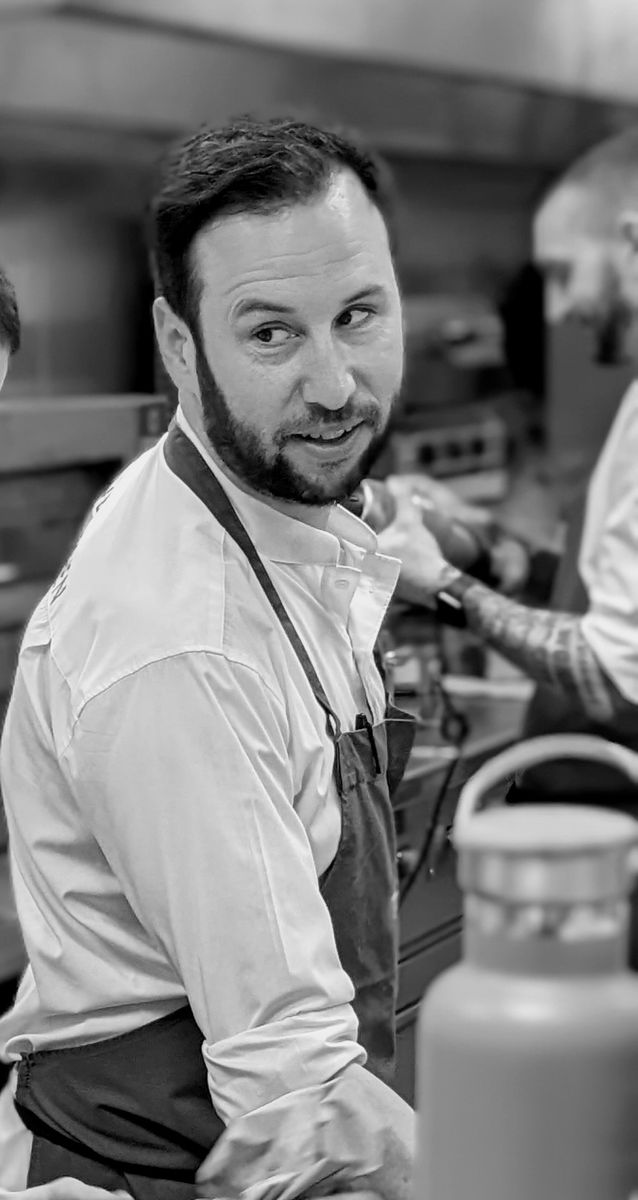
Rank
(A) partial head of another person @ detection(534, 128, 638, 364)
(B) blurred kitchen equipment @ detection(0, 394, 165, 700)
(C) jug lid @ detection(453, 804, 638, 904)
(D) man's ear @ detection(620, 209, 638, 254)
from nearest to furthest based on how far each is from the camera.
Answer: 1. (C) jug lid @ detection(453, 804, 638, 904)
2. (D) man's ear @ detection(620, 209, 638, 254)
3. (A) partial head of another person @ detection(534, 128, 638, 364)
4. (B) blurred kitchen equipment @ detection(0, 394, 165, 700)

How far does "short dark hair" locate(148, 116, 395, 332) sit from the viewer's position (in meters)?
1.34

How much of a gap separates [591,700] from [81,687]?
1.32 metres

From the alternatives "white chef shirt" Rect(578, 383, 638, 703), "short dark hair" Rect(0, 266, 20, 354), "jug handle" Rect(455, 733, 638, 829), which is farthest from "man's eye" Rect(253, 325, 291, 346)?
"white chef shirt" Rect(578, 383, 638, 703)

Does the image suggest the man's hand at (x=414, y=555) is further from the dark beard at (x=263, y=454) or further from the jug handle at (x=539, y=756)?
the jug handle at (x=539, y=756)

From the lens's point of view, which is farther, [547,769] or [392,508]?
[547,769]

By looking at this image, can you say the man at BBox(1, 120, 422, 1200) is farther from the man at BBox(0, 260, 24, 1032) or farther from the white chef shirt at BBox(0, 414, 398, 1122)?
the man at BBox(0, 260, 24, 1032)

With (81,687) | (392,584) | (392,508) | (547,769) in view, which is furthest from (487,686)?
(81,687)

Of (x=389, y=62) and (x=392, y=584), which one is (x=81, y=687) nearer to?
(x=392, y=584)

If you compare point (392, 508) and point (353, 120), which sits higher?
point (353, 120)

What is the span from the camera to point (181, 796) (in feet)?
4.06

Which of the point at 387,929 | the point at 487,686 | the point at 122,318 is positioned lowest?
the point at 487,686

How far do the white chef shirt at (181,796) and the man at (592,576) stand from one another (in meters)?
0.81

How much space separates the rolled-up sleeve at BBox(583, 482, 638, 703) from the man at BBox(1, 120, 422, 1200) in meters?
0.94

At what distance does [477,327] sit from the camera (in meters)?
4.62
